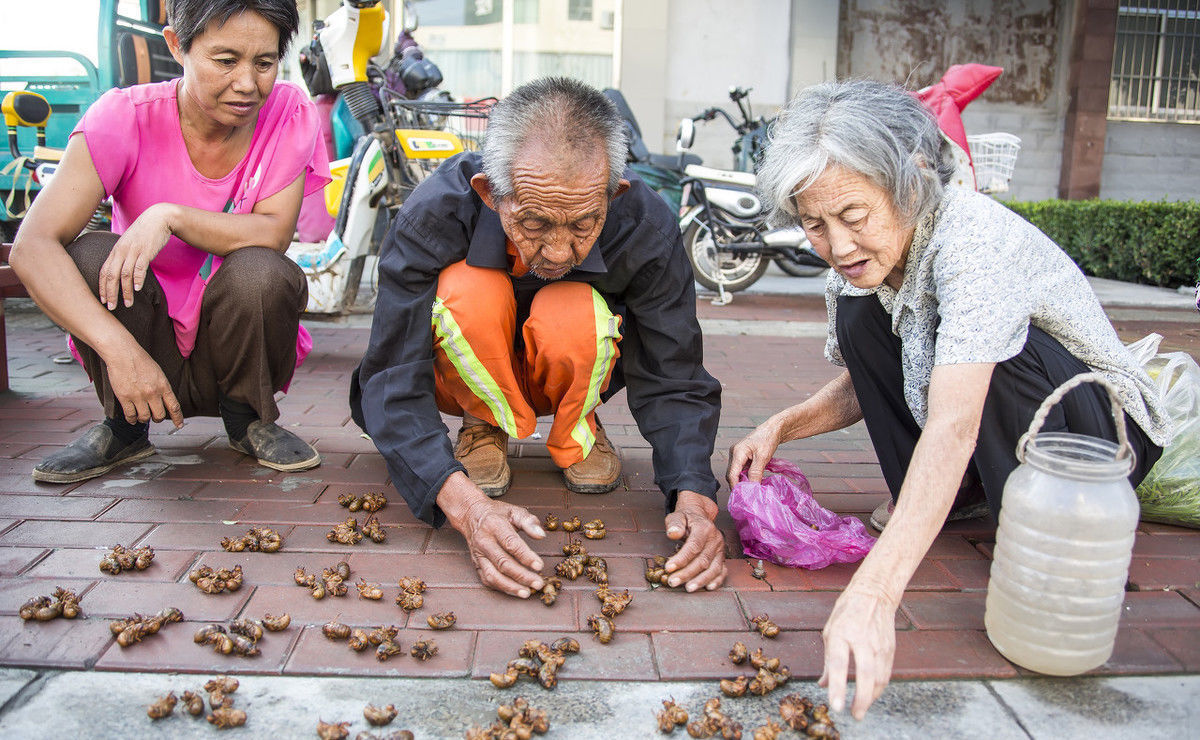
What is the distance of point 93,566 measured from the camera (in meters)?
2.12

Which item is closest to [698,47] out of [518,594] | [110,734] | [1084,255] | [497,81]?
[497,81]

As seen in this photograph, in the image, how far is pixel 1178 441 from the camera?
7.97ft

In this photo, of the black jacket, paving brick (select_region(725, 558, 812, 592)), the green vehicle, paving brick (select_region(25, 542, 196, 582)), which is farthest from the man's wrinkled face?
the green vehicle

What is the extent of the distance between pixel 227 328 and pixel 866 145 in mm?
1911

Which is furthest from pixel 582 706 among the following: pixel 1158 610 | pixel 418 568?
pixel 1158 610

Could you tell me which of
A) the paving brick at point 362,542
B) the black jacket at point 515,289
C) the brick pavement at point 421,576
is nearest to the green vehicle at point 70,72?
the brick pavement at point 421,576

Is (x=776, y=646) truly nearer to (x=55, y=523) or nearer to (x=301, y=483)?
(x=301, y=483)

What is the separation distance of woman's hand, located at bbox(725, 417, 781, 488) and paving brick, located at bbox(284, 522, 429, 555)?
74 cm

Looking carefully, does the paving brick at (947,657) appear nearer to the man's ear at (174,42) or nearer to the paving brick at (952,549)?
the paving brick at (952,549)

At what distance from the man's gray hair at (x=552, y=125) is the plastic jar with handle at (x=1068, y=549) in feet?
3.66

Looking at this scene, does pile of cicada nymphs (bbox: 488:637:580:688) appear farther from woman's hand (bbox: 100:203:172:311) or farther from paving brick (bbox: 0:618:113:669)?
woman's hand (bbox: 100:203:172:311)

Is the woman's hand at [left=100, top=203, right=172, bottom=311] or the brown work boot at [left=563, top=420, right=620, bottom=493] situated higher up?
the woman's hand at [left=100, top=203, right=172, bottom=311]

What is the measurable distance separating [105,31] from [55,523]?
4.29 m

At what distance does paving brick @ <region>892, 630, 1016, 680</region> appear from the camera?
1.76m
